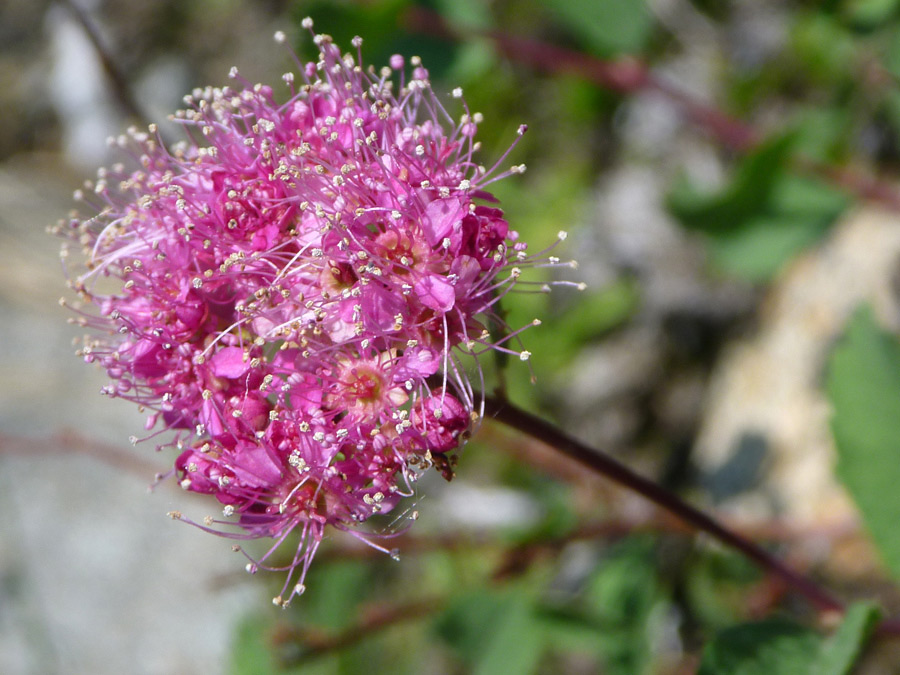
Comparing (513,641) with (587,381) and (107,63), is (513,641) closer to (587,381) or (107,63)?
(587,381)

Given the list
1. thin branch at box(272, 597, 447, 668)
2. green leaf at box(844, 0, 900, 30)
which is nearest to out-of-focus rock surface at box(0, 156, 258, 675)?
thin branch at box(272, 597, 447, 668)

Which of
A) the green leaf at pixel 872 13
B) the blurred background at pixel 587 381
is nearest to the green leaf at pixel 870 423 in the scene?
the blurred background at pixel 587 381

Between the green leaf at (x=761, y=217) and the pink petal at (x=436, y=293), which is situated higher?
the pink petal at (x=436, y=293)

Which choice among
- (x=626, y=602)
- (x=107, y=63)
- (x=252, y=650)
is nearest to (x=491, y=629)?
(x=626, y=602)

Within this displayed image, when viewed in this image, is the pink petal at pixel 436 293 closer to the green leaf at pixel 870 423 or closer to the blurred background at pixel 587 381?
the green leaf at pixel 870 423

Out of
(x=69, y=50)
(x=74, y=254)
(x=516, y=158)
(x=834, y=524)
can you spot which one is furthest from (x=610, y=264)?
(x=69, y=50)
